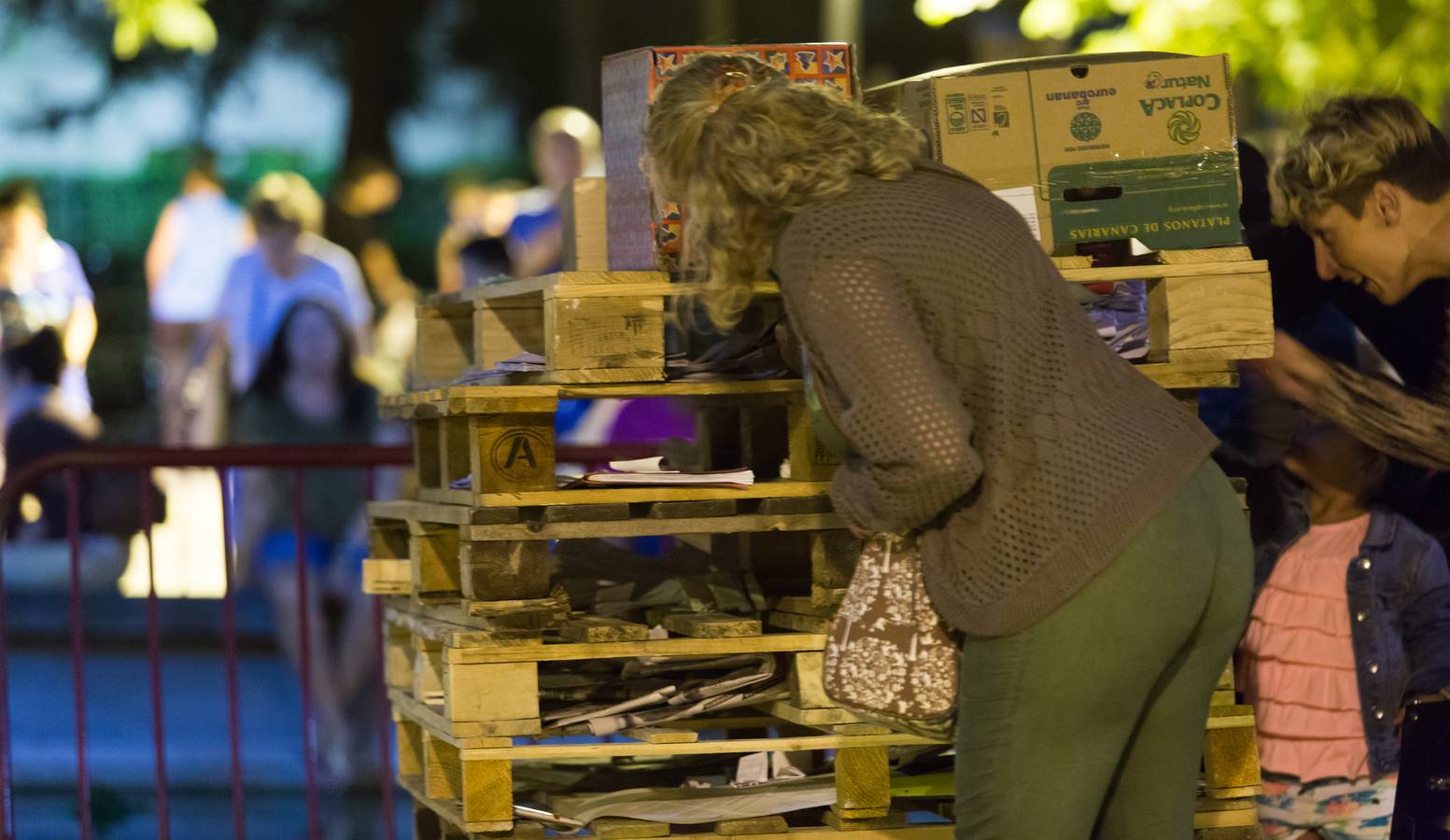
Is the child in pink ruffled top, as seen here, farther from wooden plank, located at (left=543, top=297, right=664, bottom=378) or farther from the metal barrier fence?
the metal barrier fence

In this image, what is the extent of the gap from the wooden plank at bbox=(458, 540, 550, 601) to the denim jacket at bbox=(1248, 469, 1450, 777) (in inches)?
78.3

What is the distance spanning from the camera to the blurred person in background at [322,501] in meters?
8.58

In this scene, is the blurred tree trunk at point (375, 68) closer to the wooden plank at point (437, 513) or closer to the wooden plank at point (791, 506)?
the wooden plank at point (437, 513)

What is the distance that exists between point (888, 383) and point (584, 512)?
4.29 ft

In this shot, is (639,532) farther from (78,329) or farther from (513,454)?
(78,329)

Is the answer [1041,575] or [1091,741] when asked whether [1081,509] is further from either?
[1091,741]

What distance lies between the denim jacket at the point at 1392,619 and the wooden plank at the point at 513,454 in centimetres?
A: 196

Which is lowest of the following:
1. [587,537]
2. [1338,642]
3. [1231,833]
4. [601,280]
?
[1231,833]

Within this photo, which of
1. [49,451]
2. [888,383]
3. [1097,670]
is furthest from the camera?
[49,451]

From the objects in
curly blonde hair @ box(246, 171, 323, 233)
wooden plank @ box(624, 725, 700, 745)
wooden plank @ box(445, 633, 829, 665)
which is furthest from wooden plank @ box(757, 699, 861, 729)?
curly blonde hair @ box(246, 171, 323, 233)

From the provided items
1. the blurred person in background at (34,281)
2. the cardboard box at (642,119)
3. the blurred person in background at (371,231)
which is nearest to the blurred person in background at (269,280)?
the blurred person in background at (34,281)

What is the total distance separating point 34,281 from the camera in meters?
11.9

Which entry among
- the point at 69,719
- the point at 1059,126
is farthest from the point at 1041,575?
the point at 69,719

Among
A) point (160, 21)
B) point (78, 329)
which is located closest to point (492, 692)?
point (160, 21)
